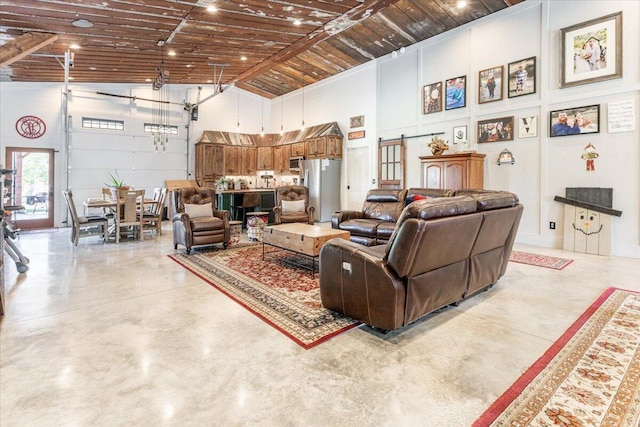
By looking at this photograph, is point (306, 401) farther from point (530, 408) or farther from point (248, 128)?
point (248, 128)

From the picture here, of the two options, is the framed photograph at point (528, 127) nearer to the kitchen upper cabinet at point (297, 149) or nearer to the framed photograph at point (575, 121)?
the framed photograph at point (575, 121)

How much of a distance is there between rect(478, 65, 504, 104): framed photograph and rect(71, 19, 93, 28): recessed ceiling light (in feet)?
21.7

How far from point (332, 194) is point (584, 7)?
6.19 m

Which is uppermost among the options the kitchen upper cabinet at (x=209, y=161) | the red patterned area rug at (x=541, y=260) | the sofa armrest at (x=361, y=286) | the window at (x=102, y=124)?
the window at (x=102, y=124)

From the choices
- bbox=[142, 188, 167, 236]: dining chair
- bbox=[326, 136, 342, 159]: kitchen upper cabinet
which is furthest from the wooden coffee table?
bbox=[326, 136, 342, 159]: kitchen upper cabinet

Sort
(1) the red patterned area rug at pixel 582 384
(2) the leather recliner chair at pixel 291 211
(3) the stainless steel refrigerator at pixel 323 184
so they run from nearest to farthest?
(1) the red patterned area rug at pixel 582 384, (2) the leather recliner chair at pixel 291 211, (3) the stainless steel refrigerator at pixel 323 184

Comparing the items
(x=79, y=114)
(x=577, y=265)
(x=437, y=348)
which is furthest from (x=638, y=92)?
(x=79, y=114)

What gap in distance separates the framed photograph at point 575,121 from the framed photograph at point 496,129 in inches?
25.5

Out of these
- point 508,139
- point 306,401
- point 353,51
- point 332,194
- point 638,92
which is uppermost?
point 353,51

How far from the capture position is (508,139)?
6258 millimetres

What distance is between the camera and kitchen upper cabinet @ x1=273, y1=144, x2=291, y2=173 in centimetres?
1072

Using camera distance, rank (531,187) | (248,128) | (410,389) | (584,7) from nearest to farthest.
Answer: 1. (410,389)
2. (584,7)
3. (531,187)
4. (248,128)

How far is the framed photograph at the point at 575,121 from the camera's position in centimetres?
529

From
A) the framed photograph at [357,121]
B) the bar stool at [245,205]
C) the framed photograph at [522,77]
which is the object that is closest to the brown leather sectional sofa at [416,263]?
the framed photograph at [522,77]
